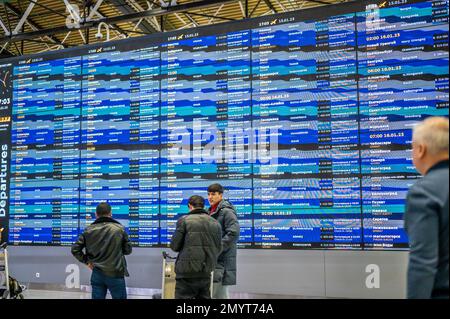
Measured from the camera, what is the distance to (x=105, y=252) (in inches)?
242

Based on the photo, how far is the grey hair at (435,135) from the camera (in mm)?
2400

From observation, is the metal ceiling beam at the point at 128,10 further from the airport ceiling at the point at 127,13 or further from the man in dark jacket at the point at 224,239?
the man in dark jacket at the point at 224,239

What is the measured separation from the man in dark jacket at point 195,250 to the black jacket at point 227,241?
0.65m

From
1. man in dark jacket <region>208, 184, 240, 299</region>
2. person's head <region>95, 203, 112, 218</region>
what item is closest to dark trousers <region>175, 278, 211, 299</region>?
man in dark jacket <region>208, 184, 240, 299</region>

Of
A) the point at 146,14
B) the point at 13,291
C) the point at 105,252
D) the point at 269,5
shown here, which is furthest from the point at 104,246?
the point at 269,5

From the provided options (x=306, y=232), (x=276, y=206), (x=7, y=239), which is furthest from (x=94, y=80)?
(x=306, y=232)

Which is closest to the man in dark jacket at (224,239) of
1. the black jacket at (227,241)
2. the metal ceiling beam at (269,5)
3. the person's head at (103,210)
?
the black jacket at (227,241)

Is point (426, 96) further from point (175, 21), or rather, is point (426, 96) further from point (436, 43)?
point (175, 21)

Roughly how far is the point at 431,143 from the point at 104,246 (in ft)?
14.8

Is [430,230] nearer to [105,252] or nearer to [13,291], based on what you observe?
[105,252]

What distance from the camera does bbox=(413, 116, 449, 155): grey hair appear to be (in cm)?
240

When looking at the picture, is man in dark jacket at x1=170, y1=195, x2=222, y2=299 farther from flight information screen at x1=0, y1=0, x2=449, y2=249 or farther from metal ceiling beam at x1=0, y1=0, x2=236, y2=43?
metal ceiling beam at x1=0, y1=0, x2=236, y2=43

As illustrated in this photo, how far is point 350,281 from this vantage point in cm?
668
